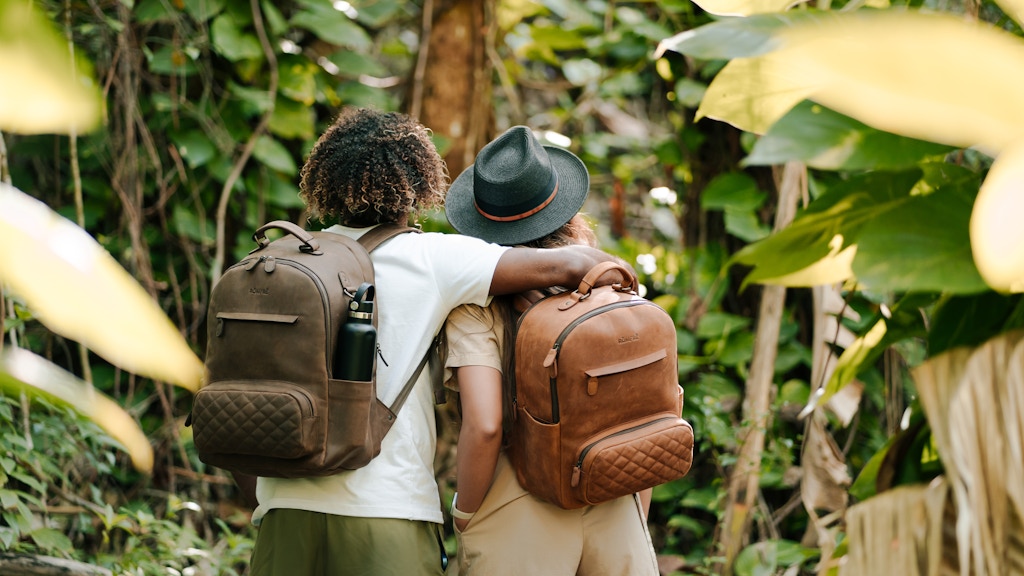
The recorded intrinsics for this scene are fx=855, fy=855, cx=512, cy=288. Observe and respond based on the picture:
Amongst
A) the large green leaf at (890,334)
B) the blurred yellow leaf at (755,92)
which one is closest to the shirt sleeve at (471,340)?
the large green leaf at (890,334)

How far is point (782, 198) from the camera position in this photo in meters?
2.90

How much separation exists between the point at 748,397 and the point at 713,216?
0.98 meters

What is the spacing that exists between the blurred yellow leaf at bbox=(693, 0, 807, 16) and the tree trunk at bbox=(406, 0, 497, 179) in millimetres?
2778

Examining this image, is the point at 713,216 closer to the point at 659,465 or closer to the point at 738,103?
the point at 659,465

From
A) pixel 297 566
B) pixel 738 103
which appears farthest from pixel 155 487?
pixel 738 103

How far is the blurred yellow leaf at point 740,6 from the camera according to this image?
3.01ft

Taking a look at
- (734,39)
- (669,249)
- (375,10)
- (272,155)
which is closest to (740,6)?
(734,39)

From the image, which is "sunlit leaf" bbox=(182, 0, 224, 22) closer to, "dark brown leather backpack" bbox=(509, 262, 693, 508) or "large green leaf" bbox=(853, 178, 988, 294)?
"dark brown leather backpack" bbox=(509, 262, 693, 508)

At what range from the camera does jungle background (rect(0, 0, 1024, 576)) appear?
2.51 ft

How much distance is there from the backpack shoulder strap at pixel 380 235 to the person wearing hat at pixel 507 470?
211mm

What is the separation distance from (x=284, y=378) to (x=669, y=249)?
3211 mm

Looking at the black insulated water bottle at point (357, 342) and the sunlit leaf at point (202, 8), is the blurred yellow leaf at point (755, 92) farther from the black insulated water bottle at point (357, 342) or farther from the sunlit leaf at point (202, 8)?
the sunlit leaf at point (202, 8)

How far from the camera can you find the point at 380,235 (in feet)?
5.85

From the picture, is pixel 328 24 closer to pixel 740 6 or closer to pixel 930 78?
pixel 740 6
